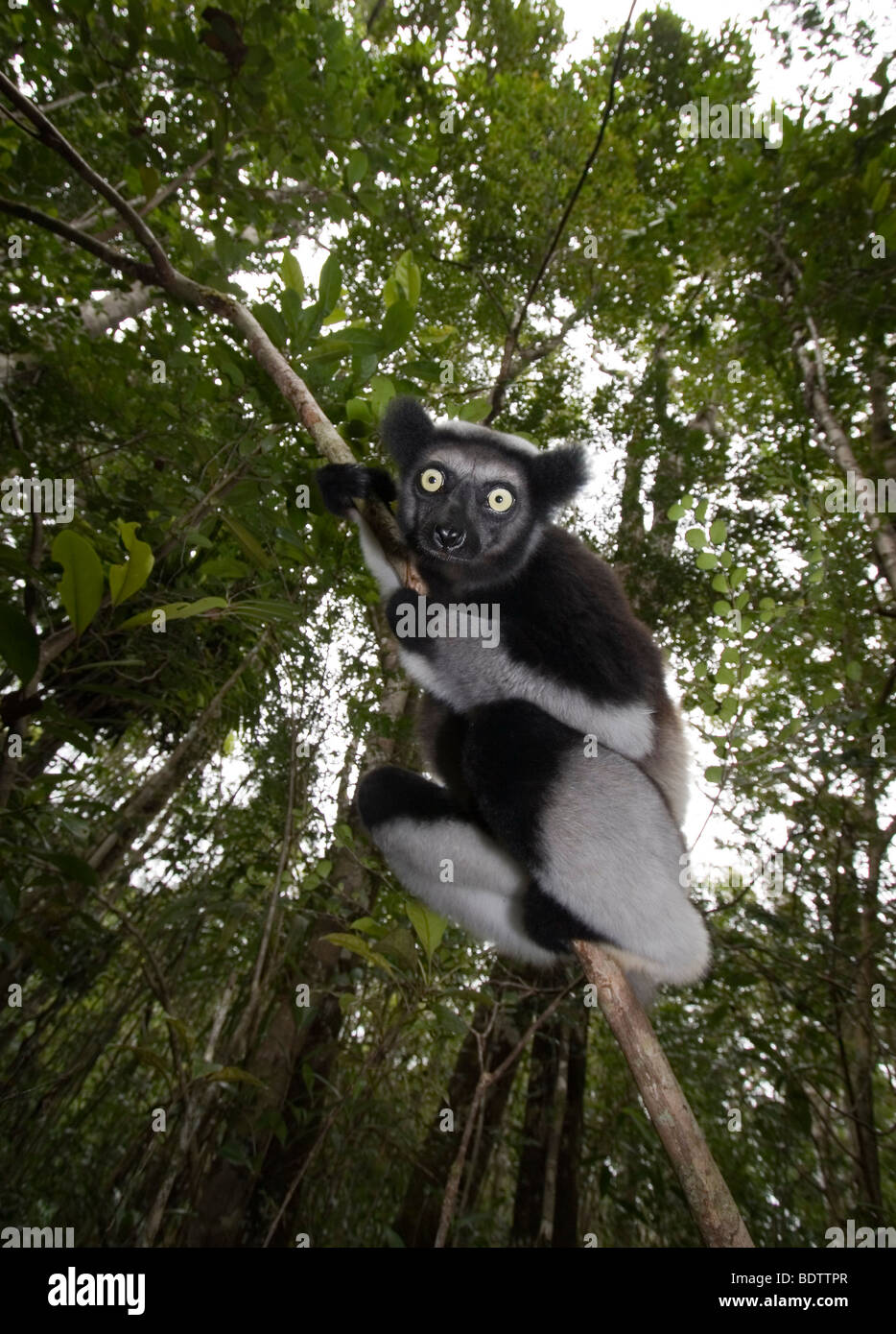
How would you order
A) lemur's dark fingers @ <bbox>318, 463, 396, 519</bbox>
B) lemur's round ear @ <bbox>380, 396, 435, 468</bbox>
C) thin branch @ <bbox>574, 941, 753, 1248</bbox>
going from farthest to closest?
lemur's round ear @ <bbox>380, 396, 435, 468</bbox>, lemur's dark fingers @ <bbox>318, 463, 396, 519</bbox>, thin branch @ <bbox>574, 941, 753, 1248</bbox>

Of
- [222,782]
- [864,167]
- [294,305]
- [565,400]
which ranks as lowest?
[222,782]

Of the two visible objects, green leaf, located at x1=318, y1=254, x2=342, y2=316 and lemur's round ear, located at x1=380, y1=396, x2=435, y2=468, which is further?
lemur's round ear, located at x1=380, y1=396, x2=435, y2=468

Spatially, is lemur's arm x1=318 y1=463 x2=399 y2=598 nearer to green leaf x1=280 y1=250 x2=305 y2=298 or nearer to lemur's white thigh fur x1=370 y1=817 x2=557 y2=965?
green leaf x1=280 y1=250 x2=305 y2=298

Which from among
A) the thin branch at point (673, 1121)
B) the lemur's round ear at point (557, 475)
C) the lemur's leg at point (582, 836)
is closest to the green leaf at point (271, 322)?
the lemur's round ear at point (557, 475)

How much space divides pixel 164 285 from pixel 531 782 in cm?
234

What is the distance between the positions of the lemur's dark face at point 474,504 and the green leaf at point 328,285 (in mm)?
680

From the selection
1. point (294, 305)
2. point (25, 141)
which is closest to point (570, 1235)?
point (294, 305)

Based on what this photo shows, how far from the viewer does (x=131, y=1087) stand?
11.4 feet

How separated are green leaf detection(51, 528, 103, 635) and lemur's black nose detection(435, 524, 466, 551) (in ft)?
3.81

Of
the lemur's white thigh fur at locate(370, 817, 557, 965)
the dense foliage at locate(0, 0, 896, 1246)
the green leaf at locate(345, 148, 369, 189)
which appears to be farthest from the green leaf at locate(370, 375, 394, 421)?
the lemur's white thigh fur at locate(370, 817, 557, 965)

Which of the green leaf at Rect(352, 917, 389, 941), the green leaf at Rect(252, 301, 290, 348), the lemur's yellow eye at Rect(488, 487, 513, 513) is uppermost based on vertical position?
the green leaf at Rect(252, 301, 290, 348)

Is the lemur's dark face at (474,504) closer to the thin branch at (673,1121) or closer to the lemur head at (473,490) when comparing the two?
the lemur head at (473,490)

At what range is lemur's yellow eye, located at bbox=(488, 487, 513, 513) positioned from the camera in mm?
2666
